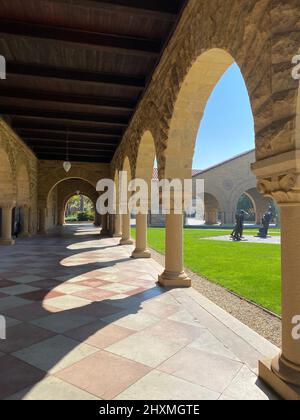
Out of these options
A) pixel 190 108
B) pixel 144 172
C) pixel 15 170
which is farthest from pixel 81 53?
pixel 15 170

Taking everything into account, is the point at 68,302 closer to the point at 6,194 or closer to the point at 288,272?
the point at 288,272

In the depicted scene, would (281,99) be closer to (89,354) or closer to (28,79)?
(89,354)

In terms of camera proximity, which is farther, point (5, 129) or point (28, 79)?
point (5, 129)

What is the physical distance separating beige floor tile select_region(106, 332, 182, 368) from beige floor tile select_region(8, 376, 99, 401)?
621 mm

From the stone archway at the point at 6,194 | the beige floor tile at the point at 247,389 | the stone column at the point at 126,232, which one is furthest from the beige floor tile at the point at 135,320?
the stone archway at the point at 6,194

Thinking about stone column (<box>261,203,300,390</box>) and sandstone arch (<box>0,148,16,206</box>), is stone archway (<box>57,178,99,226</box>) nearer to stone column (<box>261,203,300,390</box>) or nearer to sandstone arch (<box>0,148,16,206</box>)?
sandstone arch (<box>0,148,16,206</box>)

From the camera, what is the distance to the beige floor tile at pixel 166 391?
204 cm

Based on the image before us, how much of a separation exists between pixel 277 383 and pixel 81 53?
247 inches

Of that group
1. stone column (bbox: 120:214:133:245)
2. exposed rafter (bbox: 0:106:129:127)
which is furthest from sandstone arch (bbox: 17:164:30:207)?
stone column (bbox: 120:214:133:245)

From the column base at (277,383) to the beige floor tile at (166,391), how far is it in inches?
17.4

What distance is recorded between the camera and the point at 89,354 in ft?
8.77

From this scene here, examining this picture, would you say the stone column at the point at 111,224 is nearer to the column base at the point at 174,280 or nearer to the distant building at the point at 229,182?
the column base at the point at 174,280
